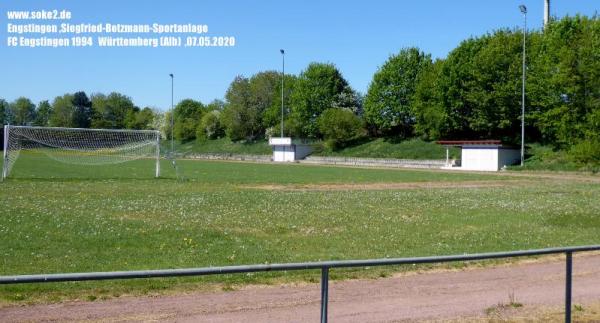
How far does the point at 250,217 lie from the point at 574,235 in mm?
9939

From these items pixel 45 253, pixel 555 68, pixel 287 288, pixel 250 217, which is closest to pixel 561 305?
pixel 287 288

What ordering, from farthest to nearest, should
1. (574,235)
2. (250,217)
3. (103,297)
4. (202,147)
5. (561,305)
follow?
(202,147)
(250,217)
(574,235)
(103,297)
(561,305)

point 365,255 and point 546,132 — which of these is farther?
point 546,132

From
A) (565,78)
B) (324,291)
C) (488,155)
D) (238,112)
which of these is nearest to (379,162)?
(488,155)

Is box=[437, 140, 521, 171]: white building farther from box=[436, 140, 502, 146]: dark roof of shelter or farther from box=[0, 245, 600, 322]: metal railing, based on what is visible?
box=[0, 245, 600, 322]: metal railing

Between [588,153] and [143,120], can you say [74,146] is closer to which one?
[588,153]

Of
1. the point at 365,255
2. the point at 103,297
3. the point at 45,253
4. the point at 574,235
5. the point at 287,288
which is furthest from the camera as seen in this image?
the point at 574,235

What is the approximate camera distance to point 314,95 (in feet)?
378

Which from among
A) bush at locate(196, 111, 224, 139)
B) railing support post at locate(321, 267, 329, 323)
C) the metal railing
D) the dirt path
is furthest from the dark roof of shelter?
railing support post at locate(321, 267, 329, 323)

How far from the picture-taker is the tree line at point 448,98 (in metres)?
66.8

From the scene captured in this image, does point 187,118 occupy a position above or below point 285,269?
above

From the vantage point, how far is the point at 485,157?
74.0 meters

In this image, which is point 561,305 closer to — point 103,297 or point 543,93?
point 103,297

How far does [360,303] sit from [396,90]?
95.9m
